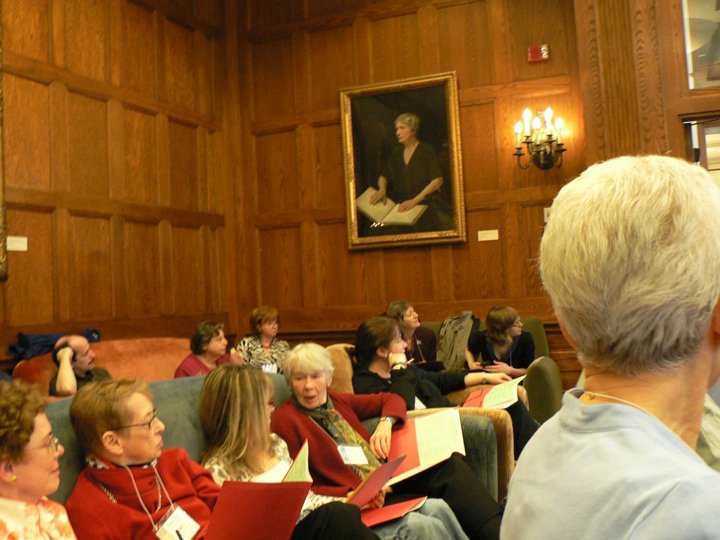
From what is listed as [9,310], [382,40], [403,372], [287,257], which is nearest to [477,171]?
[382,40]

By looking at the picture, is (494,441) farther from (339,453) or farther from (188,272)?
(188,272)

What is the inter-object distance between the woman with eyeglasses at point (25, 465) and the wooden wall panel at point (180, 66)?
5.68 m

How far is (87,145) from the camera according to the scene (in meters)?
6.27

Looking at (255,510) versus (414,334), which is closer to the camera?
(255,510)

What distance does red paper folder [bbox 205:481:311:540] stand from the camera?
207 cm

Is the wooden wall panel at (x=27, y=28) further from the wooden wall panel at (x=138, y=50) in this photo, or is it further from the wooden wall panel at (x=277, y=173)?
the wooden wall panel at (x=277, y=173)

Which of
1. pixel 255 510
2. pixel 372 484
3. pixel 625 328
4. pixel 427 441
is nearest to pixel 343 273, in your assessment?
pixel 427 441

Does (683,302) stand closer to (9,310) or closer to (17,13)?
(9,310)

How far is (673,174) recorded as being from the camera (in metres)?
0.87

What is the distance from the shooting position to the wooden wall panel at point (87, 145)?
612 centimetres

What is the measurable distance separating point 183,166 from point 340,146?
1588mm

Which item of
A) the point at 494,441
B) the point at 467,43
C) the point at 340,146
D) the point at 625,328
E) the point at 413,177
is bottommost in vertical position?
the point at 494,441

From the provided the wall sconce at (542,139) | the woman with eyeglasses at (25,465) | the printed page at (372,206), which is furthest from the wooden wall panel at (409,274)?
the woman with eyeglasses at (25,465)

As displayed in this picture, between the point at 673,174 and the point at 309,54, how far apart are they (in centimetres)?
743
